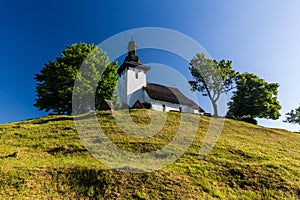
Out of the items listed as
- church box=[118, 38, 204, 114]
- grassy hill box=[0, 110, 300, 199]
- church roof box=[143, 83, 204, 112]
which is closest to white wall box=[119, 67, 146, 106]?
church box=[118, 38, 204, 114]

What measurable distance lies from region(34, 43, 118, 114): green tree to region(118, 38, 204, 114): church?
21.5ft

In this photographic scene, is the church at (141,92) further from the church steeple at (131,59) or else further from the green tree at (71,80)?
the green tree at (71,80)

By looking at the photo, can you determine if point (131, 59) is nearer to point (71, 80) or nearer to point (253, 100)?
point (71, 80)

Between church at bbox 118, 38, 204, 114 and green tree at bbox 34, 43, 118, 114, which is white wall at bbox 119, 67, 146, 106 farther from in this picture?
green tree at bbox 34, 43, 118, 114

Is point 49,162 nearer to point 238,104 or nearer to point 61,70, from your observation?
point 61,70

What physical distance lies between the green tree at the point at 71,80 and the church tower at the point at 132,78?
20.5 feet

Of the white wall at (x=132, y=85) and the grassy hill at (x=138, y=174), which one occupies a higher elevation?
the white wall at (x=132, y=85)

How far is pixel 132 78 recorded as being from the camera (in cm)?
4681

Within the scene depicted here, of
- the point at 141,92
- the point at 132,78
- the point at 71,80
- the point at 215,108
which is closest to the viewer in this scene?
the point at 71,80

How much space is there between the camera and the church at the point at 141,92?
4520 centimetres

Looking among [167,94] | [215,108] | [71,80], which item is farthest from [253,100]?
[71,80]

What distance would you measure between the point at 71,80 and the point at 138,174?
26998 mm

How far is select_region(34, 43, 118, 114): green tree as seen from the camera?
1401 inches

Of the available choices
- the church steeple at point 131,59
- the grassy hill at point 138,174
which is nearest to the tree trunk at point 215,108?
the church steeple at point 131,59
